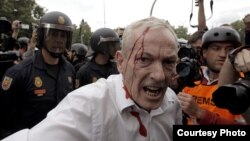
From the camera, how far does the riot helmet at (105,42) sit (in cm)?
606

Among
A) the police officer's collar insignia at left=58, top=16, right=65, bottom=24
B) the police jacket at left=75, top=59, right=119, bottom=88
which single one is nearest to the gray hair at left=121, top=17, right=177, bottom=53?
the police officer's collar insignia at left=58, top=16, right=65, bottom=24

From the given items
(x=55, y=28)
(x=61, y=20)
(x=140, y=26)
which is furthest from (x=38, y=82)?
(x=140, y=26)

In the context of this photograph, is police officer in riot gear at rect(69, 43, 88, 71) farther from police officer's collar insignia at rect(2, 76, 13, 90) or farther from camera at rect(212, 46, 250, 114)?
camera at rect(212, 46, 250, 114)

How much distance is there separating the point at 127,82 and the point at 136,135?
13.3 inches

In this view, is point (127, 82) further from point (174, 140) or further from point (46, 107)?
point (46, 107)

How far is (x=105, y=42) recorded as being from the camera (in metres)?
6.30

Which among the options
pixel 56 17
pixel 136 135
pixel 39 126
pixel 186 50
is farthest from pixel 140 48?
pixel 56 17

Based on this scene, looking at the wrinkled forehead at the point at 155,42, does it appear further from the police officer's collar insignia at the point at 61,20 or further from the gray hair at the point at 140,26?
the police officer's collar insignia at the point at 61,20

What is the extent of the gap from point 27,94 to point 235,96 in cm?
245

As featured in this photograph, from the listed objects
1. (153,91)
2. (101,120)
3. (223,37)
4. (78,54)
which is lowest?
(78,54)

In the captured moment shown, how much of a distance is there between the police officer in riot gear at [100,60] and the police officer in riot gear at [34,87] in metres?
0.92

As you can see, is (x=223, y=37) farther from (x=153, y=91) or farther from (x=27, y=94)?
(x=27, y=94)

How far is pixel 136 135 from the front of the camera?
2113 mm

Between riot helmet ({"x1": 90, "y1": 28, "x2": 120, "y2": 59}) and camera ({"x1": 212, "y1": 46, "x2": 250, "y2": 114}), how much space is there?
3.90m
